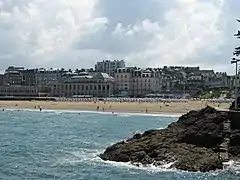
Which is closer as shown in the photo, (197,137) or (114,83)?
(197,137)

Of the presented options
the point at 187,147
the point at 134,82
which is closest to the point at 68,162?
the point at 187,147

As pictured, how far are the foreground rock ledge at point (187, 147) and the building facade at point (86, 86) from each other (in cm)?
13944

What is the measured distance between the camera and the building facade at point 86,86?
173375mm

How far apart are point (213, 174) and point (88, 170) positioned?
6429 mm

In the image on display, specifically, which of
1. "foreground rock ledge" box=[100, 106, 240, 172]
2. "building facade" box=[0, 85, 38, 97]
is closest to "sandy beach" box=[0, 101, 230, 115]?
"foreground rock ledge" box=[100, 106, 240, 172]

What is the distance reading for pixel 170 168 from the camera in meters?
27.0

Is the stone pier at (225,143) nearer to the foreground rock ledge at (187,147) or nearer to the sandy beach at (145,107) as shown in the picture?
the foreground rock ledge at (187,147)

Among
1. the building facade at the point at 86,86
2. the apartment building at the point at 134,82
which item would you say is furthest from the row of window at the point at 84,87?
the apartment building at the point at 134,82

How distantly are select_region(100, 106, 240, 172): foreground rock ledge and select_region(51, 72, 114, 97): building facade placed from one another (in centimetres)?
13944

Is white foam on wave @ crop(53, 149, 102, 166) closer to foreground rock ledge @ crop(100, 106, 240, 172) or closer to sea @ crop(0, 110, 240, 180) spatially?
sea @ crop(0, 110, 240, 180)

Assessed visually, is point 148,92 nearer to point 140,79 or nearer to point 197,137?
point 140,79

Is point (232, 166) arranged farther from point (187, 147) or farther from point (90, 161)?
point (90, 161)

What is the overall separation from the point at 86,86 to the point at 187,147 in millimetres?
147048

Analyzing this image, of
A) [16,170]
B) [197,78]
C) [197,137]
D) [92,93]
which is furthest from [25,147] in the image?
[197,78]
